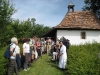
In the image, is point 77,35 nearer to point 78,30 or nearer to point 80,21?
point 78,30

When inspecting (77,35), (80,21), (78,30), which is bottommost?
→ (77,35)

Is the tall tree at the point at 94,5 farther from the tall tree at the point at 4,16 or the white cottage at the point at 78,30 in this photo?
the tall tree at the point at 4,16

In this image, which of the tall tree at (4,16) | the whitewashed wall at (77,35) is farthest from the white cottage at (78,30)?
the tall tree at (4,16)

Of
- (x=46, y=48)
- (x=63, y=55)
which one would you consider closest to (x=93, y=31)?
(x=46, y=48)

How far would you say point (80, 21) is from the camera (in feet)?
88.5

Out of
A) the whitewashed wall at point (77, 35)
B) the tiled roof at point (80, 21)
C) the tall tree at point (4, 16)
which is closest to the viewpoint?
the tall tree at point (4, 16)

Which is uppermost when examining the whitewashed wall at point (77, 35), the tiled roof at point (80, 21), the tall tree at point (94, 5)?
the tall tree at point (94, 5)

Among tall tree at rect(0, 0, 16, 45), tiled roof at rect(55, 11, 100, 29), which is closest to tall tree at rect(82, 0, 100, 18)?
tiled roof at rect(55, 11, 100, 29)

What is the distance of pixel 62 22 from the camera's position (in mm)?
26781

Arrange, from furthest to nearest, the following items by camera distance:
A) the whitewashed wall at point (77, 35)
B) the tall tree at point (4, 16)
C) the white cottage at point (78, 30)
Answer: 1. the whitewashed wall at point (77, 35)
2. the white cottage at point (78, 30)
3. the tall tree at point (4, 16)

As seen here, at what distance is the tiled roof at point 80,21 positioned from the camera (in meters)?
25.8

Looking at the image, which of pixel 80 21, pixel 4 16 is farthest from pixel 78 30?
pixel 4 16

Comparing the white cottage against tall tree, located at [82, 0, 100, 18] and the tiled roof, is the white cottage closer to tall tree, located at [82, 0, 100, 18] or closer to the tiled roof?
the tiled roof

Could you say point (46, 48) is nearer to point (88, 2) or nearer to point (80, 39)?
point (80, 39)
